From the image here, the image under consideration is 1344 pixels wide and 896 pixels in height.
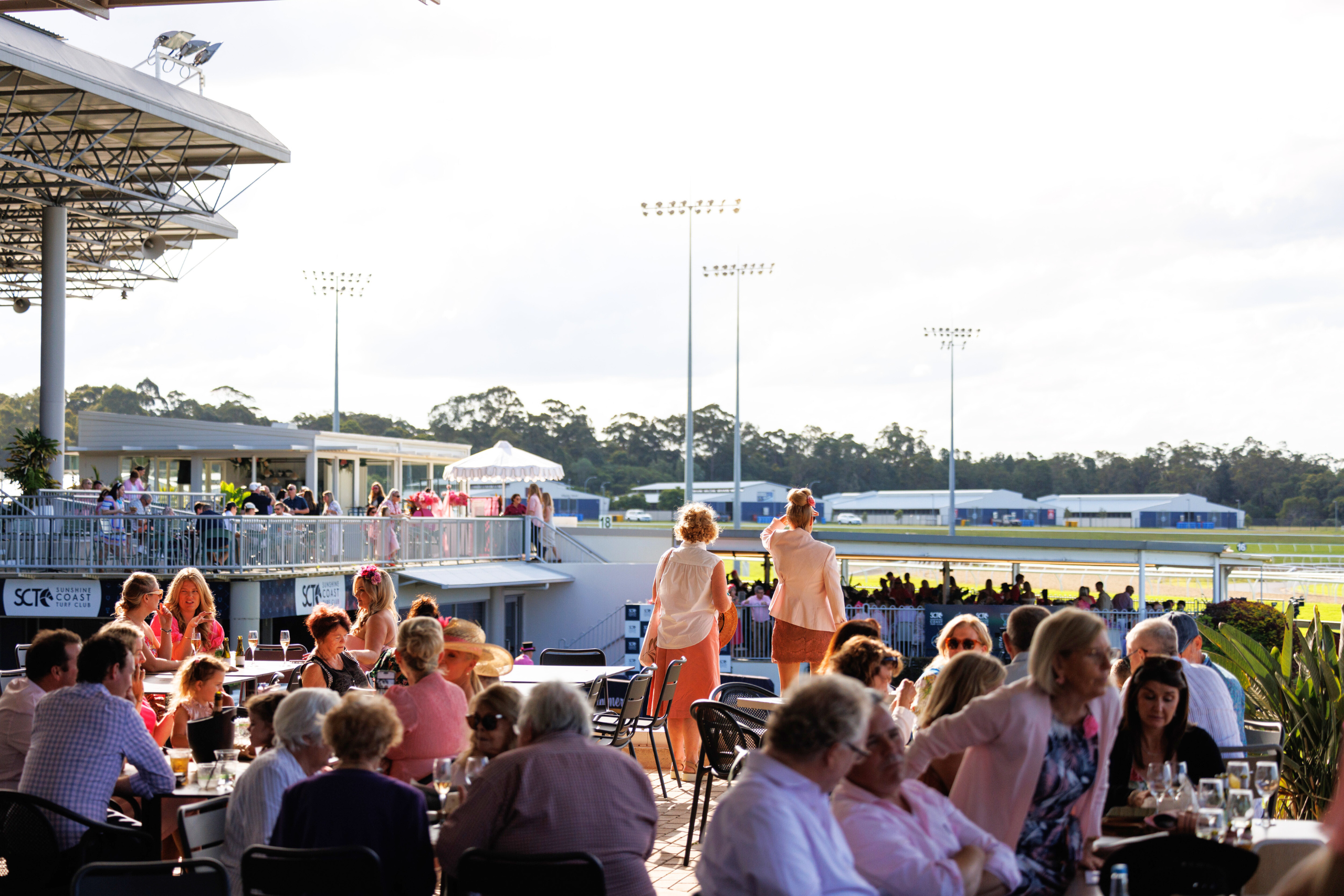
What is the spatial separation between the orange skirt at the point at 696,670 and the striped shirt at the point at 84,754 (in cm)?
410

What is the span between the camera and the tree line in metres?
78.3

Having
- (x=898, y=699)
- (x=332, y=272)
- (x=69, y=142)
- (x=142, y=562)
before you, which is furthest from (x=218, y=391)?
(x=898, y=699)

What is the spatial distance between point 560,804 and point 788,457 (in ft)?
309

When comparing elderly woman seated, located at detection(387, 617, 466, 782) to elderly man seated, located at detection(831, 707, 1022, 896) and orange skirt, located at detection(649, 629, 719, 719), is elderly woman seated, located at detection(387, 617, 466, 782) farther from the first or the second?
orange skirt, located at detection(649, 629, 719, 719)

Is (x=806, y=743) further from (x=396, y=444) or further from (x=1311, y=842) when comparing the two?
(x=396, y=444)

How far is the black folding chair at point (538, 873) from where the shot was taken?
335 centimetres

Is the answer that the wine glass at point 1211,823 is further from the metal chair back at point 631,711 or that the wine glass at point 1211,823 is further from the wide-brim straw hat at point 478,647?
the metal chair back at point 631,711

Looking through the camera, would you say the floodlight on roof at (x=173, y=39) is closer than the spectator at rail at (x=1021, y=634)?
No

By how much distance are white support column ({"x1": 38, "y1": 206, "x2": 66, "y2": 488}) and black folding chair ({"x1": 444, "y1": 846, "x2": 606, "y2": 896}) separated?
875 inches

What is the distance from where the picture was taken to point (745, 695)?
8.11 m

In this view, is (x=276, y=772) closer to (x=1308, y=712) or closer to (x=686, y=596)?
(x=686, y=596)

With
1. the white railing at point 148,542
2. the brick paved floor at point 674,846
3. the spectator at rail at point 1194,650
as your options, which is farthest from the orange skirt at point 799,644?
the white railing at point 148,542

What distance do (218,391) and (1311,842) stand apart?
79.4 meters

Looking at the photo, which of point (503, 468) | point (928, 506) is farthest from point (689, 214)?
point (928, 506)
